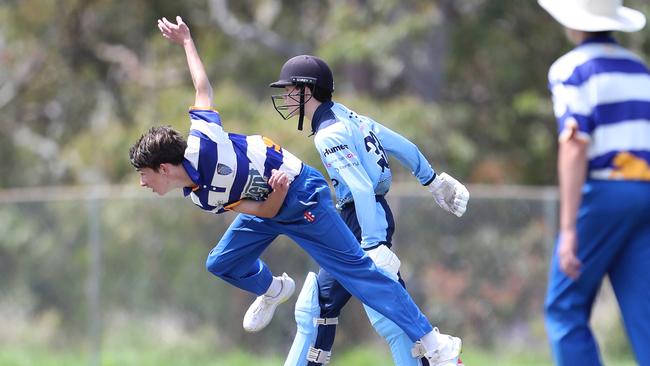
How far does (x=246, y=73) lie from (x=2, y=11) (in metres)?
4.43

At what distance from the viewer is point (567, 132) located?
4496 millimetres

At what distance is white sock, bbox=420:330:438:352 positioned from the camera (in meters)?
6.08

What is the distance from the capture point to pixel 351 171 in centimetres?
608

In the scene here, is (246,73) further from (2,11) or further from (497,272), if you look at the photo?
(497,272)

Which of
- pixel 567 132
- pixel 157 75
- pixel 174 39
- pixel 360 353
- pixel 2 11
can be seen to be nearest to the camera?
pixel 567 132

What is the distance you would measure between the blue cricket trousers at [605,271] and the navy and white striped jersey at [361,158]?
5.20 feet

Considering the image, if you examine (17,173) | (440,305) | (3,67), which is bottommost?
(440,305)

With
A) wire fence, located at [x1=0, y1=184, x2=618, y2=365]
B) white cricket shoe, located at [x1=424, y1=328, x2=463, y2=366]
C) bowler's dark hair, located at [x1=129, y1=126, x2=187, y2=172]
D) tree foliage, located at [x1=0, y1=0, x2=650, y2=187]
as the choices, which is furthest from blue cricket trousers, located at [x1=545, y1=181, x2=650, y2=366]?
tree foliage, located at [x1=0, y1=0, x2=650, y2=187]

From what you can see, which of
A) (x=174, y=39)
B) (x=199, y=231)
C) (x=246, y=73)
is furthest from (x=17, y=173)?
(x=174, y=39)

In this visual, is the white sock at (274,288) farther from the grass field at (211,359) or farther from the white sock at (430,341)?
the grass field at (211,359)

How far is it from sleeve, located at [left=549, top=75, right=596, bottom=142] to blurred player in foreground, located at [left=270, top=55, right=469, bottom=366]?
1686mm

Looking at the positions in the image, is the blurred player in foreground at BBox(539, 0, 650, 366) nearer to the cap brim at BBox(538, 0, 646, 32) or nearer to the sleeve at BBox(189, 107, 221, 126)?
the cap brim at BBox(538, 0, 646, 32)

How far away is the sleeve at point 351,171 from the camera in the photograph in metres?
6.06

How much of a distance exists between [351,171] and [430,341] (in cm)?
99
